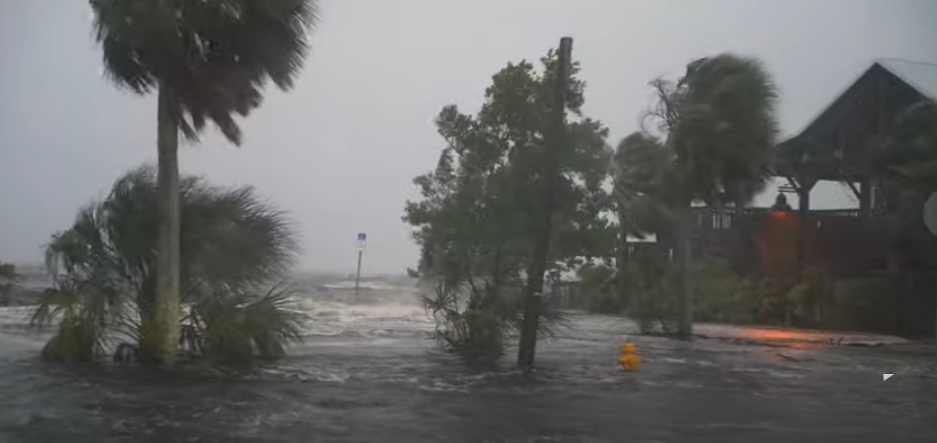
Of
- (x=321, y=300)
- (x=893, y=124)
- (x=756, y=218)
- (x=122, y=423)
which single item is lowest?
(x=122, y=423)

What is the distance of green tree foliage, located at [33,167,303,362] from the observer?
14.2 m

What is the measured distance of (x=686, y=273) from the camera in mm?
22625

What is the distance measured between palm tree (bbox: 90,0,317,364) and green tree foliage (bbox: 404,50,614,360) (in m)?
4.05

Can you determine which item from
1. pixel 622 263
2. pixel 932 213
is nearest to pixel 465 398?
pixel 622 263

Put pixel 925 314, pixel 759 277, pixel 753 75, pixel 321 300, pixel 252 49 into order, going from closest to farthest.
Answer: pixel 252 49
pixel 321 300
pixel 753 75
pixel 925 314
pixel 759 277

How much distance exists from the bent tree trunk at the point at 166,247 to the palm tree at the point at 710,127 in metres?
10.9

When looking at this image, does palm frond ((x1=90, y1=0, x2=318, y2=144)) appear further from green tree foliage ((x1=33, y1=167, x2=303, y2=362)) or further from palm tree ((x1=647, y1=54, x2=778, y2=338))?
palm tree ((x1=647, y1=54, x2=778, y2=338))

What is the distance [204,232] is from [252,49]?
2.65 meters

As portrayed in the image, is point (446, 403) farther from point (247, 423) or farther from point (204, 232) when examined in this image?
point (204, 232)

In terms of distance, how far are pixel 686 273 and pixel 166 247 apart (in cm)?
1165

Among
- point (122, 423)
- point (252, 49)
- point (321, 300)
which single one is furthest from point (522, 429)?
point (321, 300)

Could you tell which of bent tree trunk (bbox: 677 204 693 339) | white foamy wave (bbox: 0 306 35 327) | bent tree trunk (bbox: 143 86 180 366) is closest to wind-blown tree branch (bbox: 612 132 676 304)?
bent tree trunk (bbox: 677 204 693 339)

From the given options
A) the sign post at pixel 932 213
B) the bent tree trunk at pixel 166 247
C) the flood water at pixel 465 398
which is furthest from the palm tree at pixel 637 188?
the bent tree trunk at pixel 166 247

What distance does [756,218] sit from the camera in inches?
1055
